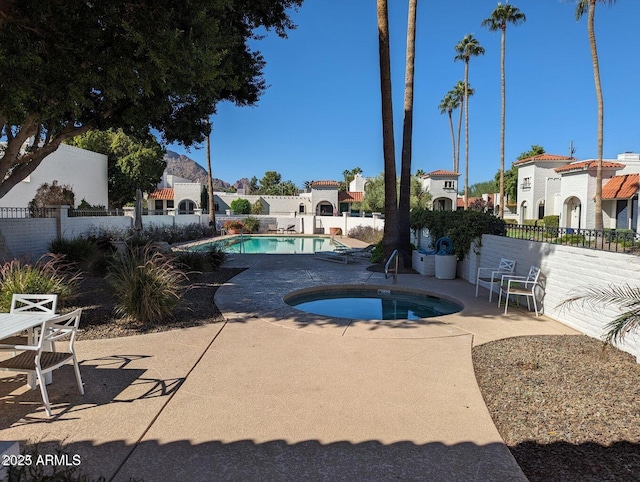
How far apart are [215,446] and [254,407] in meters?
0.67

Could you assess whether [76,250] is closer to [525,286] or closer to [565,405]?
[525,286]

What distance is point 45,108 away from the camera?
6.35 meters

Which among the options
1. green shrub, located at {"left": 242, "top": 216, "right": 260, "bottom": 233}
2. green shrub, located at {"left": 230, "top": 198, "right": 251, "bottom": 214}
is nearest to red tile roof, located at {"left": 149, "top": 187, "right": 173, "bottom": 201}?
green shrub, located at {"left": 230, "top": 198, "right": 251, "bottom": 214}

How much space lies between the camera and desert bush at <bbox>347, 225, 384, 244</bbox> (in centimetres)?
2391

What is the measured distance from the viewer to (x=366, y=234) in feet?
86.1

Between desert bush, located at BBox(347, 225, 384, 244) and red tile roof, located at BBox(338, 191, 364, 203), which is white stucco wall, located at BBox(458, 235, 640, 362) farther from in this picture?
red tile roof, located at BBox(338, 191, 364, 203)

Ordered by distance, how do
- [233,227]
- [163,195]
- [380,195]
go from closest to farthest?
[233,227]
[380,195]
[163,195]

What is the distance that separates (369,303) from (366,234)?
1677 cm

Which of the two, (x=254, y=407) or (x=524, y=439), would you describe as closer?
(x=524, y=439)

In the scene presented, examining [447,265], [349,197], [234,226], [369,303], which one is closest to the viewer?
[369,303]

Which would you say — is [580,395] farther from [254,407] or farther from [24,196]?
[24,196]

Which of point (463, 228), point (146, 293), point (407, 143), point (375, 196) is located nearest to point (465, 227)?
point (463, 228)

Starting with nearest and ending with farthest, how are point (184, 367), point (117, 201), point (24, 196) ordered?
point (184, 367) < point (24, 196) < point (117, 201)

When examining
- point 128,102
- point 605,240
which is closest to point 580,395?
point 605,240
